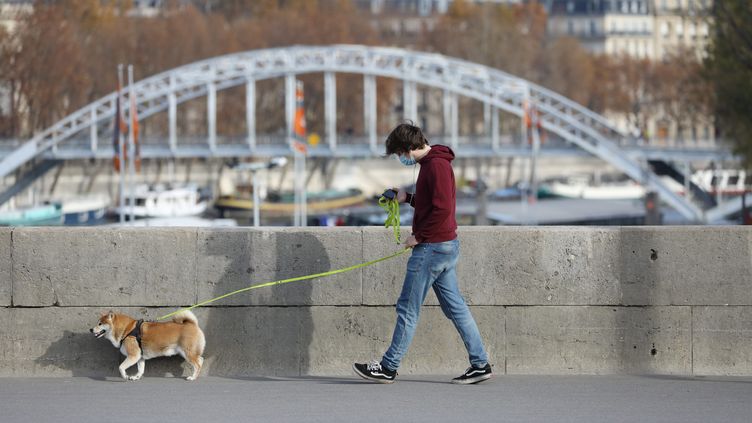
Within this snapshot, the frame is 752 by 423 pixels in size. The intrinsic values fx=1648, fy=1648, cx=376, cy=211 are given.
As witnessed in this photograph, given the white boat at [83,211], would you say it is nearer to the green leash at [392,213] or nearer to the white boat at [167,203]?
the white boat at [167,203]

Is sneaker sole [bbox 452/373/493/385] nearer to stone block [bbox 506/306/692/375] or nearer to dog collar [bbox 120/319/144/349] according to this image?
stone block [bbox 506/306/692/375]

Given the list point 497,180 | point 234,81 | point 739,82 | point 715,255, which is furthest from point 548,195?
point 715,255

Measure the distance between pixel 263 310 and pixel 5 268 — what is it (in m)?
1.80

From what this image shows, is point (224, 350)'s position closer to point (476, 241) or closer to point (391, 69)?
point (476, 241)

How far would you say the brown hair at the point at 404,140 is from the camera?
1038cm

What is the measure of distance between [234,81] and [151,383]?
7998 centimetres

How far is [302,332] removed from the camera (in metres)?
11.4

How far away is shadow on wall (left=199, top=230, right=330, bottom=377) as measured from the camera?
11.4 m

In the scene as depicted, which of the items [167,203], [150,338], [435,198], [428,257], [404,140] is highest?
[404,140]

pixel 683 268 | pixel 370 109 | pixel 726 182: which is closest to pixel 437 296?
pixel 683 268

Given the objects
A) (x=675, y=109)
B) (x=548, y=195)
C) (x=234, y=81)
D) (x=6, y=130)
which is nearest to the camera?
(x=6, y=130)

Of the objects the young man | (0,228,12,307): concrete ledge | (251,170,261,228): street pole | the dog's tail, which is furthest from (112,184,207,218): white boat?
the young man

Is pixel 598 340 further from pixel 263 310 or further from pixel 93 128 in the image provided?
pixel 93 128

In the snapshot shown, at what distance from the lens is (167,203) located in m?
81.0
